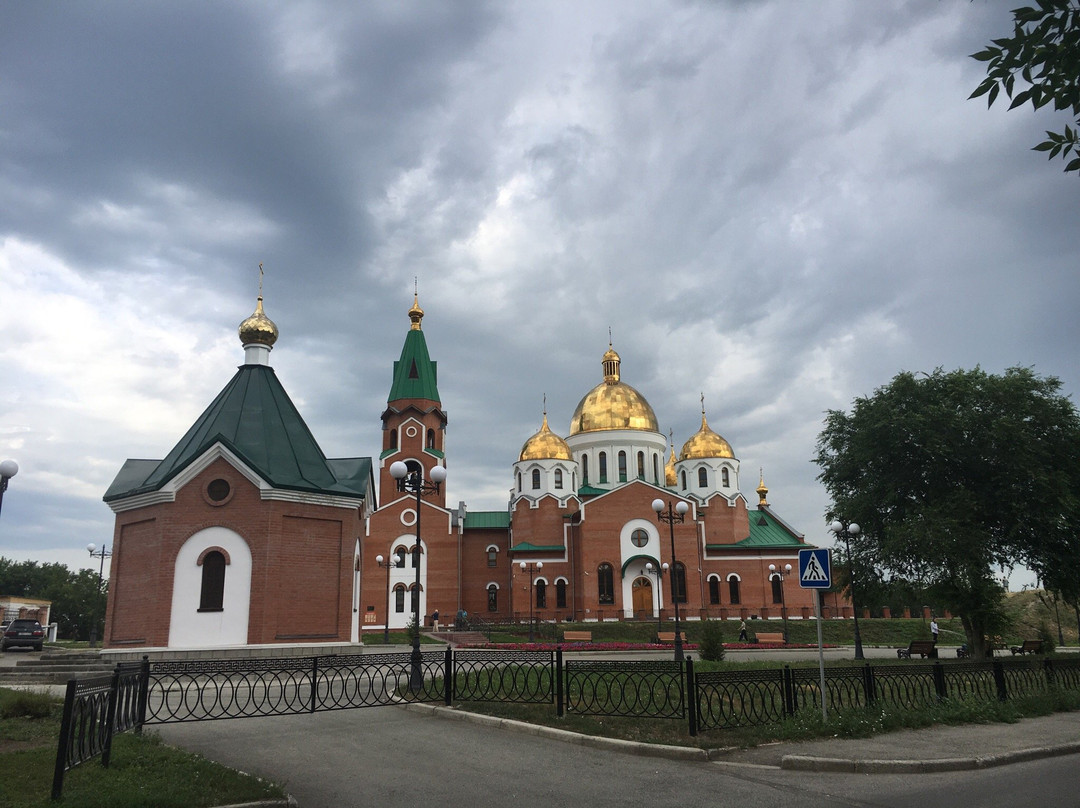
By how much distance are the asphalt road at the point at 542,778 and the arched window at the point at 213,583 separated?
1023 cm

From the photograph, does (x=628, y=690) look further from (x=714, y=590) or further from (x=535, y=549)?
(x=714, y=590)

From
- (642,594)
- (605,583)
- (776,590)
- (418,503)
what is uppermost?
(418,503)

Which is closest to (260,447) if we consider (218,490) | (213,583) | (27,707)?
(218,490)

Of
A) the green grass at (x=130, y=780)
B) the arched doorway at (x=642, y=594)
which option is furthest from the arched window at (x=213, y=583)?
the arched doorway at (x=642, y=594)

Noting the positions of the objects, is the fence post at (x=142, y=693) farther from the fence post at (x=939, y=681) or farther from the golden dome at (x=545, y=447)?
the golden dome at (x=545, y=447)

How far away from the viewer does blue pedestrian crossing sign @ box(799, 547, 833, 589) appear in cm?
1023

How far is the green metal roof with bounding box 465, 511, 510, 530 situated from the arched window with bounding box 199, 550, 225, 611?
30.9 metres

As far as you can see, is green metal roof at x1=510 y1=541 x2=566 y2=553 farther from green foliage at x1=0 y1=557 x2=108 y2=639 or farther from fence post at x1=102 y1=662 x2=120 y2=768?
fence post at x1=102 y1=662 x2=120 y2=768

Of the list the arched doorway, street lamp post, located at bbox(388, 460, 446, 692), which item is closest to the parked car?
street lamp post, located at bbox(388, 460, 446, 692)

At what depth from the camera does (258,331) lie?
24188 millimetres

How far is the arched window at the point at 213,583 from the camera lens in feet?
Result: 63.8

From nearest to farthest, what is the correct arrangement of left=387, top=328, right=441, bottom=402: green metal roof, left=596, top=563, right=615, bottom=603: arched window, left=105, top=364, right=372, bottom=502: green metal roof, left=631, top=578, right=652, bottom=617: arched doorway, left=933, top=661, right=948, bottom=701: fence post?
left=933, top=661, right=948, bottom=701: fence post → left=105, top=364, right=372, bottom=502: green metal roof → left=631, top=578, right=652, bottom=617: arched doorway → left=596, top=563, right=615, bottom=603: arched window → left=387, top=328, right=441, bottom=402: green metal roof

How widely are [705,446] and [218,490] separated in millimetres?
37856

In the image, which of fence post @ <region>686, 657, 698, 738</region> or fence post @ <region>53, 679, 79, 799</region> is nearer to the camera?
fence post @ <region>53, 679, 79, 799</region>
